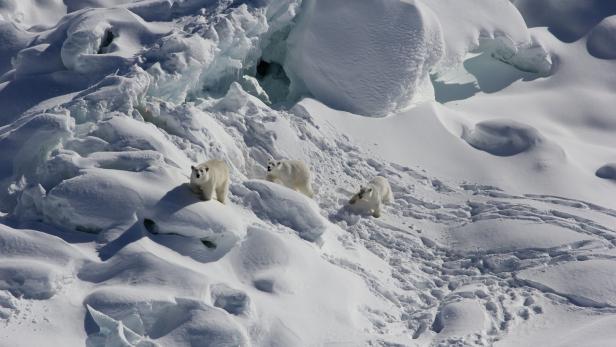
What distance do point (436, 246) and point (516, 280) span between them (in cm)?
101

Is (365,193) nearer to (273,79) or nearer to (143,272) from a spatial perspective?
(273,79)

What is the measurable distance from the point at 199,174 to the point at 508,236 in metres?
3.69

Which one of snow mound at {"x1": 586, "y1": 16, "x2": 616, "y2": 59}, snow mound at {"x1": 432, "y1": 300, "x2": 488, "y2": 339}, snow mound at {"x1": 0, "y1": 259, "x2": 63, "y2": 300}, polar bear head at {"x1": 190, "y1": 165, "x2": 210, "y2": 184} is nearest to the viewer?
snow mound at {"x1": 0, "y1": 259, "x2": 63, "y2": 300}

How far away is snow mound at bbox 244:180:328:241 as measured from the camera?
9297mm

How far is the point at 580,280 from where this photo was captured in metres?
9.48

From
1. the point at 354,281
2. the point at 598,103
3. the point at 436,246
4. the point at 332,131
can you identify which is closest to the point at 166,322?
the point at 354,281

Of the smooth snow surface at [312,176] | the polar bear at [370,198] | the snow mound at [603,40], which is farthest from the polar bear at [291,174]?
the snow mound at [603,40]

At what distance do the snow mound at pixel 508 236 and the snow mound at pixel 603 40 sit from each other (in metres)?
5.94

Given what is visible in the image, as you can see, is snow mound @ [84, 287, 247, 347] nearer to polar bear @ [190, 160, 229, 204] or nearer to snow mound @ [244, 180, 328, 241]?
polar bear @ [190, 160, 229, 204]

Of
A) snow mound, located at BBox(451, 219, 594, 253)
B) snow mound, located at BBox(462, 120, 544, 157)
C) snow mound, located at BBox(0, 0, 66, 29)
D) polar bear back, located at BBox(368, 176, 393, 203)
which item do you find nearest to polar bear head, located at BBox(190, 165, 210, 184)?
Answer: polar bear back, located at BBox(368, 176, 393, 203)

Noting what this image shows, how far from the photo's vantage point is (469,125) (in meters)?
12.4

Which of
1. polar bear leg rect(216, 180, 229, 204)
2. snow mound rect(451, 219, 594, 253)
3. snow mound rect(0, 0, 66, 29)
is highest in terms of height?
polar bear leg rect(216, 180, 229, 204)

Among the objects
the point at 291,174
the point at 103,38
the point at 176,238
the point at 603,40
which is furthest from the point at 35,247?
the point at 603,40

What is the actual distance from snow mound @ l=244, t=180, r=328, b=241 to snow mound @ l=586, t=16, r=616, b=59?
7887 millimetres
